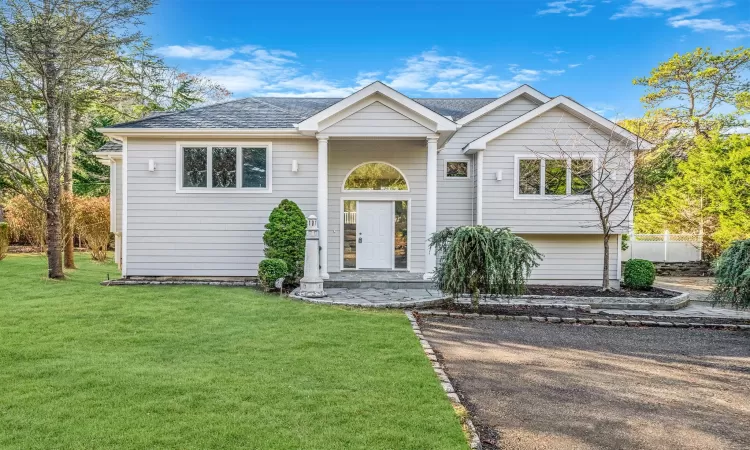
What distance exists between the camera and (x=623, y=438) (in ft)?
11.8

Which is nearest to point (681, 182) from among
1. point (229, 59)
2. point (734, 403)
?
point (734, 403)

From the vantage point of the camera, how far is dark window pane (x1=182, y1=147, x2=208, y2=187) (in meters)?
11.6

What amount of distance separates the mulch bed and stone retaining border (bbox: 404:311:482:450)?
496 centimetres

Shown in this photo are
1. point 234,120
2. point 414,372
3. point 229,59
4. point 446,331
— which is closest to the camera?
point 414,372

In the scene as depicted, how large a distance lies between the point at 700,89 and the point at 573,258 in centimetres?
1478

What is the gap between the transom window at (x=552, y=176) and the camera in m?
11.7

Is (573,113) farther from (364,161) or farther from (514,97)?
(364,161)

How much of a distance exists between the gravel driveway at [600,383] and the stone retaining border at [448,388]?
13 cm

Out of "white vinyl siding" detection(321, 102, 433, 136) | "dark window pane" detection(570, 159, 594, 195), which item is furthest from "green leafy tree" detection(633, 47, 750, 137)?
"white vinyl siding" detection(321, 102, 433, 136)

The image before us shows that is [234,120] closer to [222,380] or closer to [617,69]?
[222,380]

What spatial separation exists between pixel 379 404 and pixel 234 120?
9.78 m

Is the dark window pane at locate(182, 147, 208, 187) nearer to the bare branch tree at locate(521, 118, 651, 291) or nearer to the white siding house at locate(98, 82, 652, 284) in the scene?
the white siding house at locate(98, 82, 652, 284)

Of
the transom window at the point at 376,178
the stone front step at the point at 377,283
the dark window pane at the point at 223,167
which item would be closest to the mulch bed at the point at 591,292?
the stone front step at the point at 377,283

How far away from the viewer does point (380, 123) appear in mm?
10812
